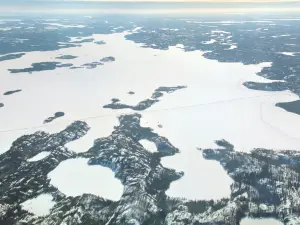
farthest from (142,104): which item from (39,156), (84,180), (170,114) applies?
(84,180)

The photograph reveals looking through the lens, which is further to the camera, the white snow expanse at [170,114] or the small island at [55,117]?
the small island at [55,117]

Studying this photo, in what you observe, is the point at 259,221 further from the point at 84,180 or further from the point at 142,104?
the point at 142,104

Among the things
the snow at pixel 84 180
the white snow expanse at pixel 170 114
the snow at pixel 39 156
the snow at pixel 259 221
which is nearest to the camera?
the snow at pixel 259 221

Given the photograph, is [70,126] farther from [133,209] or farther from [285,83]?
[285,83]

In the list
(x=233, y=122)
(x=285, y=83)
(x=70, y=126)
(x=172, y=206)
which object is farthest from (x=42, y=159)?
(x=285, y=83)

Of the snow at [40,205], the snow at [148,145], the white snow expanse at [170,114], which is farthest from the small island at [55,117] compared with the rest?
the snow at [40,205]

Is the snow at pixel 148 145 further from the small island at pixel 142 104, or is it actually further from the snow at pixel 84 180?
the small island at pixel 142 104

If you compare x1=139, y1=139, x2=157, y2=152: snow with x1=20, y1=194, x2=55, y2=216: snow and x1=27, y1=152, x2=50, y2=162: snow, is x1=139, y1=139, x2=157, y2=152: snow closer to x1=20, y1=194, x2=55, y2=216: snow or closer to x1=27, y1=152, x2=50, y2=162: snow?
x1=27, y1=152, x2=50, y2=162: snow
